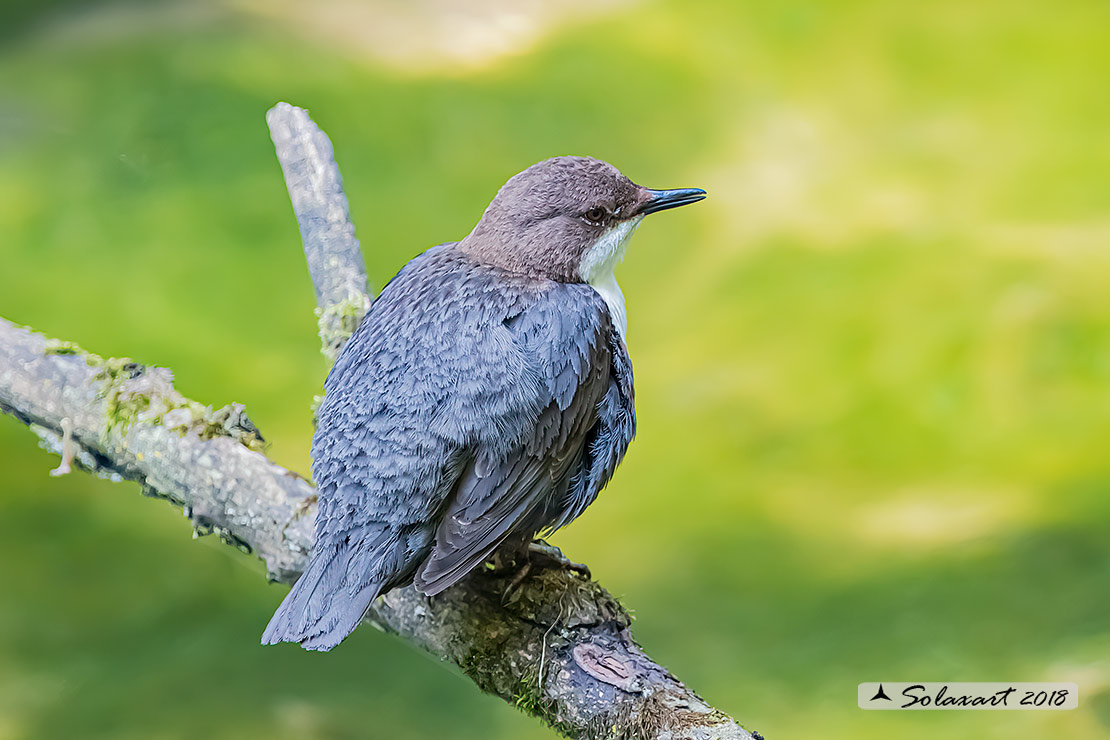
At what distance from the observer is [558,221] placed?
1976mm

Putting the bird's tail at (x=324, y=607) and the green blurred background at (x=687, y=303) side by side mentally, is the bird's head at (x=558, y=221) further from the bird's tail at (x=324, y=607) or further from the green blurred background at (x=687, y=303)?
the green blurred background at (x=687, y=303)

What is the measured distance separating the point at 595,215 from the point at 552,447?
46cm

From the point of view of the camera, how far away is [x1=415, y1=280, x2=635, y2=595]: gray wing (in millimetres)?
1728

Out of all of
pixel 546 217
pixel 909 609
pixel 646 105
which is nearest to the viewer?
pixel 546 217

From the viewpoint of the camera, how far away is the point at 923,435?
11.2ft

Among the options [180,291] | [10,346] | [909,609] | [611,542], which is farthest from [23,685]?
[909,609]

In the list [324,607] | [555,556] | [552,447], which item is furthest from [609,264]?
[324,607]

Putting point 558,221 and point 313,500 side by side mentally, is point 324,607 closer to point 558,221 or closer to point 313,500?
point 313,500

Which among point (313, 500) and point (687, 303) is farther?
point (687, 303)

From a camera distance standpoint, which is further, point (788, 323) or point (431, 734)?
point (788, 323)

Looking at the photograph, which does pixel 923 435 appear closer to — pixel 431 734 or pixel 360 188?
pixel 431 734

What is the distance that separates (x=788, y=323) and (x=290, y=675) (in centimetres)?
193

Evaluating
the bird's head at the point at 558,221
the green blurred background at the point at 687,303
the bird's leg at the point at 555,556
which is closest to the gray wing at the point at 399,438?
the bird's head at the point at 558,221

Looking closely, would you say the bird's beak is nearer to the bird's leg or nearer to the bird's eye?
the bird's eye
